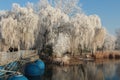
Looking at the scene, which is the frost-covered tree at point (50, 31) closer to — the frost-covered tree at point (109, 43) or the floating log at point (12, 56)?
the floating log at point (12, 56)

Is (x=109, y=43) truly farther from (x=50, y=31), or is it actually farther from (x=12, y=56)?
(x=12, y=56)

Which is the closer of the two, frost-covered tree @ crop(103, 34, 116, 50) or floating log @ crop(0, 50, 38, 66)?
floating log @ crop(0, 50, 38, 66)

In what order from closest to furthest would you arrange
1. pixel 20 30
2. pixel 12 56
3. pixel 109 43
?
pixel 12 56
pixel 20 30
pixel 109 43

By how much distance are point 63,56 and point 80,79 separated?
2019cm

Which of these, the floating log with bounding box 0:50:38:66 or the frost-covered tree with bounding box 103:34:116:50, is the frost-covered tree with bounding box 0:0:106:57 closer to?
the floating log with bounding box 0:50:38:66

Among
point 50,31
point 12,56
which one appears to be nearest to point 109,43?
point 50,31

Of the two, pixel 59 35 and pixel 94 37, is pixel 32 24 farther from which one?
pixel 94 37

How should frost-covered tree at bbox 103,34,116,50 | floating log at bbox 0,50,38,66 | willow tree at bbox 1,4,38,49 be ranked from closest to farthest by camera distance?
floating log at bbox 0,50,38,66, willow tree at bbox 1,4,38,49, frost-covered tree at bbox 103,34,116,50

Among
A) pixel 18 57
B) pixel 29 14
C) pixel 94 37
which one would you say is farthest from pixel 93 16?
pixel 18 57

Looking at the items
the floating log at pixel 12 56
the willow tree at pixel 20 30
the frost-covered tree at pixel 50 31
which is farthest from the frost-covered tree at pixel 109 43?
the willow tree at pixel 20 30

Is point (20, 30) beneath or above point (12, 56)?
above

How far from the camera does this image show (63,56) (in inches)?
2318

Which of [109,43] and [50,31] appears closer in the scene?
[50,31]

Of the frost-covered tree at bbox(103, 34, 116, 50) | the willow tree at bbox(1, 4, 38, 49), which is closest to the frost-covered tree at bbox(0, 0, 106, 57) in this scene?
the willow tree at bbox(1, 4, 38, 49)
